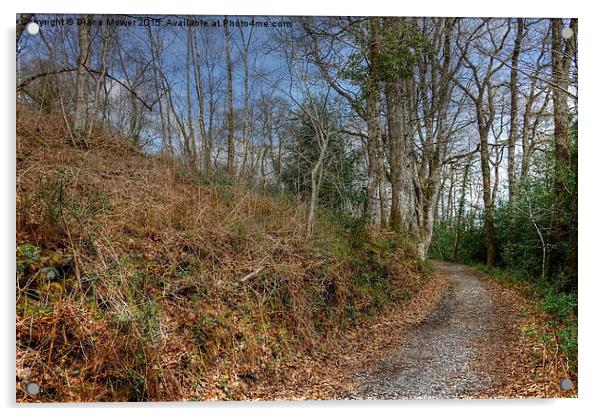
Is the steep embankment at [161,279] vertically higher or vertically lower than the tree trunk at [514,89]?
lower

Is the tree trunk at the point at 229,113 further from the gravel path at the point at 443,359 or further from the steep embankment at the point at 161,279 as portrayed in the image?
the gravel path at the point at 443,359

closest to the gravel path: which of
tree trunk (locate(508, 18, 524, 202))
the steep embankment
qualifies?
the steep embankment

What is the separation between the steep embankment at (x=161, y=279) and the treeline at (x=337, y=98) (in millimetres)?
274

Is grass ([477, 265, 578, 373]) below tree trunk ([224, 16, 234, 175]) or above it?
below

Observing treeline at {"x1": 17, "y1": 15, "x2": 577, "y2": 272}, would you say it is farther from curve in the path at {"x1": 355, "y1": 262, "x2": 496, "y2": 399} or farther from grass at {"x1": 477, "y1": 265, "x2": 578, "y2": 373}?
curve in the path at {"x1": 355, "y1": 262, "x2": 496, "y2": 399}

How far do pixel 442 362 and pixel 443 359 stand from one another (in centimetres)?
3

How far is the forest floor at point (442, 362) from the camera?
10.4ft

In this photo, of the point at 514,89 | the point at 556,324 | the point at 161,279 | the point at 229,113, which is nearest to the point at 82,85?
the point at 229,113

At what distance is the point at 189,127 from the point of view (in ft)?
11.1

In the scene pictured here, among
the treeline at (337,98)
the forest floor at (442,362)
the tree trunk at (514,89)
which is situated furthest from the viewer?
the tree trunk at (514,89)

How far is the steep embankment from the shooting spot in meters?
2.63

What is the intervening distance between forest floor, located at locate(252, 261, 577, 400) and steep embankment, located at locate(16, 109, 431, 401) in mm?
188

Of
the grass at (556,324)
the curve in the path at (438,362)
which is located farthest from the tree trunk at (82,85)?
the grass at (556,324)
